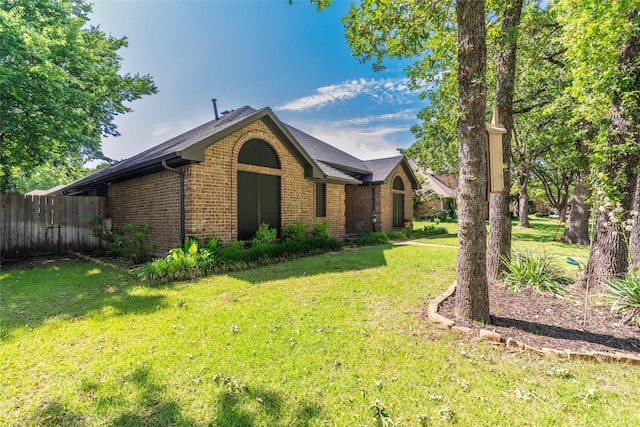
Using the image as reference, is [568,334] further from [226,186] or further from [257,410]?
[226,186]

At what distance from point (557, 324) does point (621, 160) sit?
119 inches

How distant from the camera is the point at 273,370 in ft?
9.26

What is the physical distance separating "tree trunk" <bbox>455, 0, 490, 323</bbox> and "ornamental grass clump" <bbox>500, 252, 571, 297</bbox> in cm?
224

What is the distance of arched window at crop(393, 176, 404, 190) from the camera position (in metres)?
17.6

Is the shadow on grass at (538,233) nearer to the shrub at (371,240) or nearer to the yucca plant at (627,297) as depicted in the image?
the shrub at (371,240)

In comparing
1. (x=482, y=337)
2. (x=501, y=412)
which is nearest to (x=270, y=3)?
(x=482, y=337)

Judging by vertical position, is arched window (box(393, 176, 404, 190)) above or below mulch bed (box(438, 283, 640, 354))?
above

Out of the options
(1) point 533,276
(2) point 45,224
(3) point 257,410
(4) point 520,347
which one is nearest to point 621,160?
(1) point 533,276

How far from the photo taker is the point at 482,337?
3.46 m

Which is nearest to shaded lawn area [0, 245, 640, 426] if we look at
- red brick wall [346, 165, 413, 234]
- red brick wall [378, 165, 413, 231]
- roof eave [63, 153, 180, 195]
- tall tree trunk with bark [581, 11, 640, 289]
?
tall tree trunk with bark [581, 11, 640, 289]

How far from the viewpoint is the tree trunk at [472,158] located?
145 inches

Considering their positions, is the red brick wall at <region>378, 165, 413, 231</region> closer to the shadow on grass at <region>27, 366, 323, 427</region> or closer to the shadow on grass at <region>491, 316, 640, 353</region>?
the shadow on grass at <region>491, 316, 640, 353</region>

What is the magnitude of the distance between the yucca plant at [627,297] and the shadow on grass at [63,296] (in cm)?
704

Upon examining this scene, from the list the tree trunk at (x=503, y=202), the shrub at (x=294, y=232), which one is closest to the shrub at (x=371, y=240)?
Answer: the shrub at (x=294, y=232)
